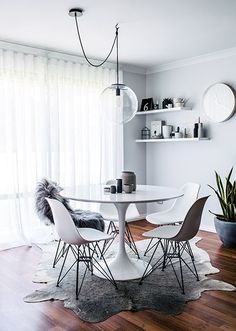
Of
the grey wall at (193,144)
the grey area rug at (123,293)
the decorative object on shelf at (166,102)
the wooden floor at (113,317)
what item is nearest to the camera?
the wooden floor at (113,317)

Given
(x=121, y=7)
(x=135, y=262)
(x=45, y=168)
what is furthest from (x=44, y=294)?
(x=121, y=7)

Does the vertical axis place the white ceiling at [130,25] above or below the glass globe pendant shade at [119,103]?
above

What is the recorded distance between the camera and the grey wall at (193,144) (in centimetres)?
443

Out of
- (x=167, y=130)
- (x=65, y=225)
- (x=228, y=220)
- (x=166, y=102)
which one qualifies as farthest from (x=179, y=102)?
(x=65, y=225)

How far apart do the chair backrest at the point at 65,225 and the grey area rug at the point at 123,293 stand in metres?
0.44

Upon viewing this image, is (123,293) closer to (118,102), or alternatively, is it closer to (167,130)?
(118,102)

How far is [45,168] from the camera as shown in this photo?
13.9 feet

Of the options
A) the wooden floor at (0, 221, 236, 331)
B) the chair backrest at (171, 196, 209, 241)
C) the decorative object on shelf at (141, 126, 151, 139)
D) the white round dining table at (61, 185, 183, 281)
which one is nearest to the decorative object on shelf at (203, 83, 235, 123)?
the decorative object on shelf at (141, 126, 151, 139)

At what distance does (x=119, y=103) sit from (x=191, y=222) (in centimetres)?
124

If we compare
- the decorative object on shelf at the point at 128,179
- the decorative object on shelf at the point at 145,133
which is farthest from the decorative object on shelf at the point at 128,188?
the decorative object on shelf at the point at 145,133

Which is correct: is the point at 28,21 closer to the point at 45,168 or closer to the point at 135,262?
the point at 45,168

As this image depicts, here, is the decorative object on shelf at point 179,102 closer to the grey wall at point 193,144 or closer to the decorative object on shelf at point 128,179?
the grey wall at point 193,144

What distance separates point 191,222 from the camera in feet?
8.88

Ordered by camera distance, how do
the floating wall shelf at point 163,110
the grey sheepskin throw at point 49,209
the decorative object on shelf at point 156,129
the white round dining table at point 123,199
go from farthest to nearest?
the decorative object on shelf at point 156,129, the floating wall shelf at point 163,110, the grey sheepskin throw at point 49,209, the white round dining table at point 123,199
